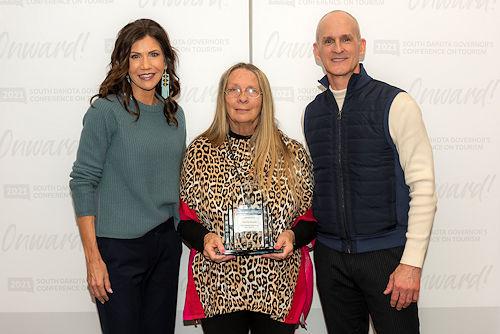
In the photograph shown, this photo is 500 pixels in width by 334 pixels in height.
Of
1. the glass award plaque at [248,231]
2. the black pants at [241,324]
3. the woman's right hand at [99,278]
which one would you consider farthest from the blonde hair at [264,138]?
the woman's right hand at [99,278]

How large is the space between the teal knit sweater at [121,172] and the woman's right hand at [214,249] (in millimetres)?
325

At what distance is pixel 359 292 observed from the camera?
221cm

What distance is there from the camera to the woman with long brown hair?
6.82ft

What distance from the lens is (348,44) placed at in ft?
7.11

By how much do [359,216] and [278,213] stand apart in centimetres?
39

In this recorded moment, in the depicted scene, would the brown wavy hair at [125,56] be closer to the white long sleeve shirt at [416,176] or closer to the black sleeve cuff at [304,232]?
the black sleeve cuff at [304,232]

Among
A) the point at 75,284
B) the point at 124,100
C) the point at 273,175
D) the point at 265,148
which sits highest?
the point at 124,100

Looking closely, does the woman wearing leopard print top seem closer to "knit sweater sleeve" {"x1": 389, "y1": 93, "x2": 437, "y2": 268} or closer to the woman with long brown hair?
the woman with long brown hair

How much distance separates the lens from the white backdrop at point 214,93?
2.87 metres

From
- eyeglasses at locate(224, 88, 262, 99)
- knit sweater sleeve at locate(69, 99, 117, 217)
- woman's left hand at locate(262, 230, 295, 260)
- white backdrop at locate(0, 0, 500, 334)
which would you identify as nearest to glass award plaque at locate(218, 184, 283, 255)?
woman's left hand at locate(262, 230, 295, 260)

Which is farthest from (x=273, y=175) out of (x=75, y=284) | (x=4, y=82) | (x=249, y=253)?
(x=4, y=82)

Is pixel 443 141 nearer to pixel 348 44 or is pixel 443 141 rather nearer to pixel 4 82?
pixel 348 44

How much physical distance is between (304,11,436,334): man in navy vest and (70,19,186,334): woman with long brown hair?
2.64ft

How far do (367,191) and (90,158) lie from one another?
4.36 feet
